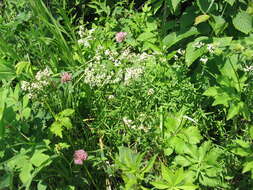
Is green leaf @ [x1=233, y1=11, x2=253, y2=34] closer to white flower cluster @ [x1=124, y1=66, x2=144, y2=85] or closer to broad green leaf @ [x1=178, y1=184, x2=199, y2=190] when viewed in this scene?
white flower cluster @ [x1=124, y1=66, x2=144, y2=85]

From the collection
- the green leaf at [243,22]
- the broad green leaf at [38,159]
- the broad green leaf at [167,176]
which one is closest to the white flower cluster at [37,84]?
the broad green leaf at [38,159]

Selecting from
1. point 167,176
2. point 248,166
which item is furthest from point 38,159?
point 248,166

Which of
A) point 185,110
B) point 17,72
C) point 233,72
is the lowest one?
point 185,110

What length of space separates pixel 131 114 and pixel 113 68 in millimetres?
269

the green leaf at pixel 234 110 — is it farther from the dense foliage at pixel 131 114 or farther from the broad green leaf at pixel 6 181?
the broad green leaf at pixel 6 181

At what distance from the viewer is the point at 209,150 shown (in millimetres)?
1717

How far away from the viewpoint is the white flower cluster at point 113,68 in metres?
1.81

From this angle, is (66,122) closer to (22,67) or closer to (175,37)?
(22,67)

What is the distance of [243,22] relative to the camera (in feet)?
6.81

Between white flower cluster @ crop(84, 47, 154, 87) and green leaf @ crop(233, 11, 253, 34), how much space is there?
53 centimetres

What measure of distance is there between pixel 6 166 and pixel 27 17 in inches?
40.2

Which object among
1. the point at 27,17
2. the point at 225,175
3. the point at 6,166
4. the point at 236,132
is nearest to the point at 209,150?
the point at 225,175

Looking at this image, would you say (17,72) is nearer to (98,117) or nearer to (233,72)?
(98,117)

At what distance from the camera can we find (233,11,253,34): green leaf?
206cm
